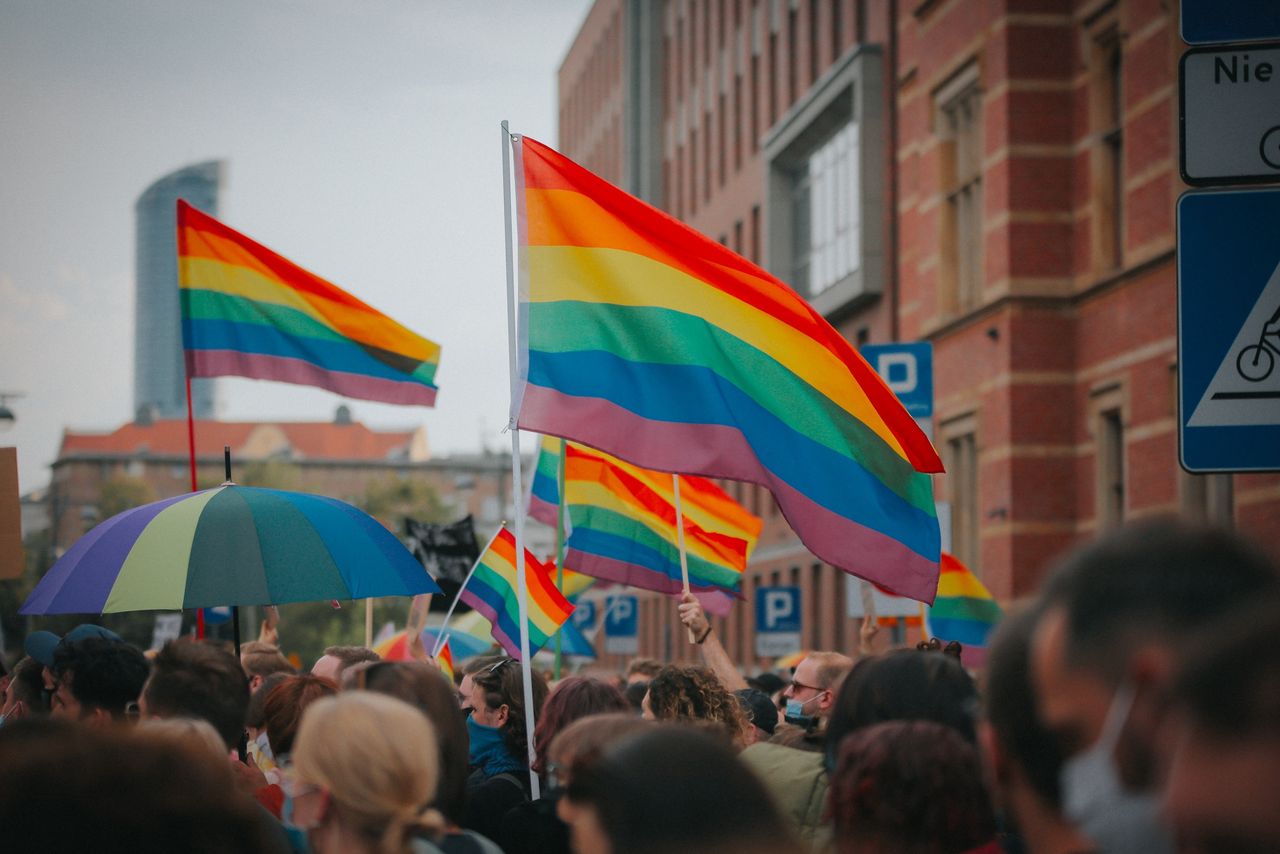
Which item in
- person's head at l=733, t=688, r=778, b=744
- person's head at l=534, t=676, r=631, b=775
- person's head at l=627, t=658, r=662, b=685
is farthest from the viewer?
person's head at l=627, t=658, r=662, b=685

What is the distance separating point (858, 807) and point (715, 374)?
4.61m

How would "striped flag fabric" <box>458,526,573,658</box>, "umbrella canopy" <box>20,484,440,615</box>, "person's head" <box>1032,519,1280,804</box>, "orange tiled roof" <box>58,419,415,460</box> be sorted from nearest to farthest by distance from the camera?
"person's head" <box>1032,519,1280,804</box> < "umbrella canopy" <box>20,484,440,615</box> < "striped flag fabric" <box>458,526,573,658</box> < "orange tiled roof" <box>58,419,415,460</box>

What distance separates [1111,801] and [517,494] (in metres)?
5.26

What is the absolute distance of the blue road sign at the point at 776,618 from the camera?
23016mm

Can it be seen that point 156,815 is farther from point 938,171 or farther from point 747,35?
point 747,35

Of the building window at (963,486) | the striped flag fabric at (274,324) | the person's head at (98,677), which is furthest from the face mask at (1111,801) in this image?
the building window at (963,486)

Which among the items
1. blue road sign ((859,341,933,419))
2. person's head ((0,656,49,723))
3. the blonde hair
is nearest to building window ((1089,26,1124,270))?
blue road sign ((859,341,933,419))

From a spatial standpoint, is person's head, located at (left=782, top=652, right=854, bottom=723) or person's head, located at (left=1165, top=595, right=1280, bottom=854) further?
person's head, located at (left=782, top=652, right=854, bottom=723)

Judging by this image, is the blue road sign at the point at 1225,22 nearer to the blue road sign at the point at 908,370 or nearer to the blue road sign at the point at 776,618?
the blue road sign at the point at 908,370

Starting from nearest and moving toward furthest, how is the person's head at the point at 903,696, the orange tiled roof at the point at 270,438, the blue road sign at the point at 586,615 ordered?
the person's head at the point at 903,696
the blue road sign at the point at 586,615
the orange tiled roof at the point at 270,438

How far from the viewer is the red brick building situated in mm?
22141

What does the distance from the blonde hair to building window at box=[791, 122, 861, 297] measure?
3016cm

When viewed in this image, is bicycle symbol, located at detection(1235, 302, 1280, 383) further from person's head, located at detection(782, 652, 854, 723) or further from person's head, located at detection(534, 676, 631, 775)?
person's head, located at detection(782, 652, 854, 723)

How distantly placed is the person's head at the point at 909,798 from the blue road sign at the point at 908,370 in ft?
30.2
